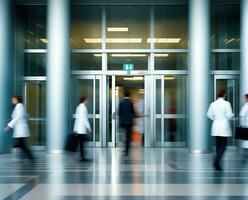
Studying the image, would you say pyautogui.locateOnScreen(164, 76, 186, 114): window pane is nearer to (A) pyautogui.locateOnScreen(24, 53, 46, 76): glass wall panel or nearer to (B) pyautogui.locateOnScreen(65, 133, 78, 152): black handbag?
(A) pyautogui.locateOnScreen(24, 53, 46, 76): glass wall panel

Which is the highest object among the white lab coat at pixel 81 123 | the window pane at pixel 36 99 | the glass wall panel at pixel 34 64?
the glass wall panel at pixel 34 64

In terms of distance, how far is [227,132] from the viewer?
11.2 metres

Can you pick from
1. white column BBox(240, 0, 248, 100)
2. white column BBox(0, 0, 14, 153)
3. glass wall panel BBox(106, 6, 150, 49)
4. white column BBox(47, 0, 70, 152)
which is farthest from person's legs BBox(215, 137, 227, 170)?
glass wall panel BBox(106, 6, 150, 49)

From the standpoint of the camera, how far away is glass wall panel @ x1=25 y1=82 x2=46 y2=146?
18891 mm

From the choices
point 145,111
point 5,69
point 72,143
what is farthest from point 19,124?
point 145,111

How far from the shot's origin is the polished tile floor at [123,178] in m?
8.05

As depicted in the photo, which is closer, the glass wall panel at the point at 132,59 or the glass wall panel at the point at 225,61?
the glass wall panel at the point at 225,61

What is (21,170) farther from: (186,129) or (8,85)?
(186,129)

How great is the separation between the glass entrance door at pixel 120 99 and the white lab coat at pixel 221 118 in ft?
25.0

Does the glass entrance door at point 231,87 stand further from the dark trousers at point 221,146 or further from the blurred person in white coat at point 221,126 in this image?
the dark trousers at point 221,146

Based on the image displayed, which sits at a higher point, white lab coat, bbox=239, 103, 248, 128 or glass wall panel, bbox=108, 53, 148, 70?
glass wall panel, bbox=108, 53, 148, 70

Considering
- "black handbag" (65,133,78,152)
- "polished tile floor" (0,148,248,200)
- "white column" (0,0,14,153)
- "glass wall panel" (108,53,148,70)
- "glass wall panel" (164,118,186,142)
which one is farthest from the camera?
"glass wall panel" (108,53,148,70)

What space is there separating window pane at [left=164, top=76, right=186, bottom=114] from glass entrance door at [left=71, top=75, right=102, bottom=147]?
2559 mm

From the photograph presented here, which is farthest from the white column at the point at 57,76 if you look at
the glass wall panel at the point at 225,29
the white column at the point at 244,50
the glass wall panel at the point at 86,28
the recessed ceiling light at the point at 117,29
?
the white column at the point at 244,50
